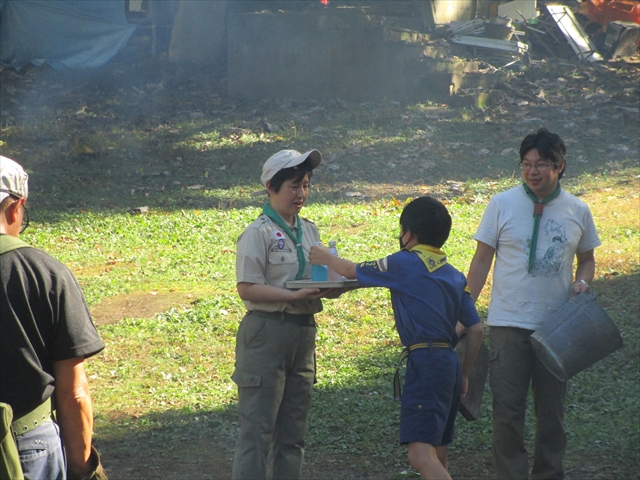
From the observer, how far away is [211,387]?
5.88m

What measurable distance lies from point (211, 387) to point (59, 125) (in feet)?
33.7

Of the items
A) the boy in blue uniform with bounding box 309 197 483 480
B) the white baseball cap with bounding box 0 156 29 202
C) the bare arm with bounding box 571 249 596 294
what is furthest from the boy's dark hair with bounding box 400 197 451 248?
the white baseball cap with bounding box 0 156 29 202

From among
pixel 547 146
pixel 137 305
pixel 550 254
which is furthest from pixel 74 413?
pixel 137 305

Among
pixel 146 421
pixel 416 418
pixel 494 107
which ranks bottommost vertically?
pixel 146 421

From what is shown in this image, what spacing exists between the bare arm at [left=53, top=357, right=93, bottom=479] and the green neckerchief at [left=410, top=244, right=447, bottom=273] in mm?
1639

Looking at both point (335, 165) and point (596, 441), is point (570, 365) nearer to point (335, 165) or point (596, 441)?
point (596, 441)

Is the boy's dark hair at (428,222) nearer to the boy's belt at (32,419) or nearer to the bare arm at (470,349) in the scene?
the bare arm at (470,349)

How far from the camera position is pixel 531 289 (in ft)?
12.9

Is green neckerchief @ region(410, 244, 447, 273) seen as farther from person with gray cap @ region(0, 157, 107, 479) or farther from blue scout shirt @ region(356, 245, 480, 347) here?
person with gray cap @ region(0, 157, 107, 479)

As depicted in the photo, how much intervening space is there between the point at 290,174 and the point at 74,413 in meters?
1.62

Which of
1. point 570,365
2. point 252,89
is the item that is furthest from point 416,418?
point 252,89

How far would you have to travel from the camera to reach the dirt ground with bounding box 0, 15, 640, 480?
39.0ft

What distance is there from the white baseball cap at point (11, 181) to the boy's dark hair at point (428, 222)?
1784mm

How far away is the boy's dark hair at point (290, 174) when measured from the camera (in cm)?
371
